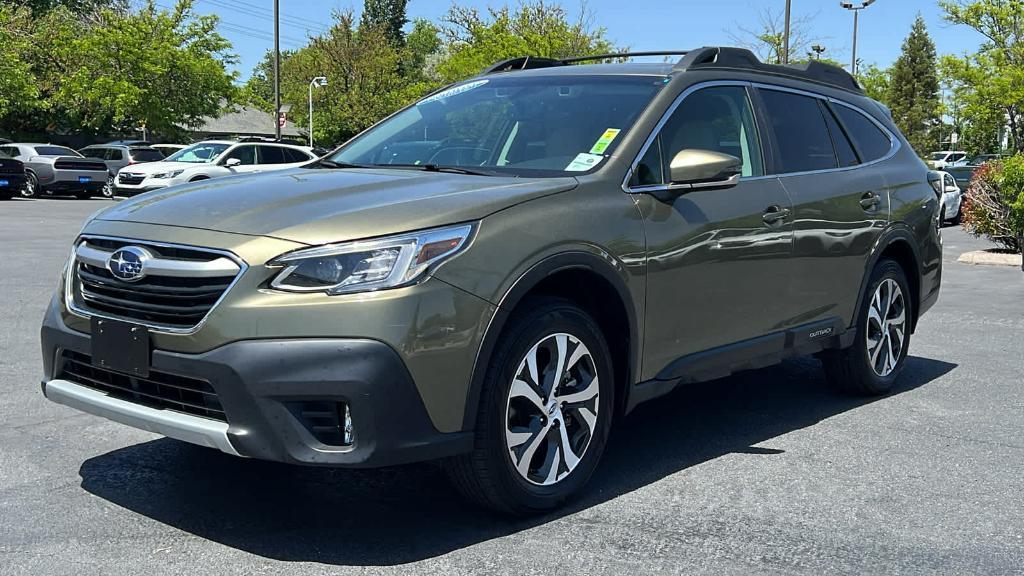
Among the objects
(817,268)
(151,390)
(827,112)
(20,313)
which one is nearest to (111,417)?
(151,390)

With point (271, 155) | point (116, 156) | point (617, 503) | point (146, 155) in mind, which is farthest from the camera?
point (116, 156)

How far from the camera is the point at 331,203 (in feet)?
12.7

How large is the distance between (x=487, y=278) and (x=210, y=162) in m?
22.7

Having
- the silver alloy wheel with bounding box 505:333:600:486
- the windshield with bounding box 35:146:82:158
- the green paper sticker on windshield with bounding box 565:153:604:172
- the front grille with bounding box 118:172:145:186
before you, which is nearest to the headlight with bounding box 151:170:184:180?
the front grille with bounding box 118:172:145:186

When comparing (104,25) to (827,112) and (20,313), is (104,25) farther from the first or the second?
(827,112)

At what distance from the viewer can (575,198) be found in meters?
4.25

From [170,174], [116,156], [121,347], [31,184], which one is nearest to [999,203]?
[121,347]

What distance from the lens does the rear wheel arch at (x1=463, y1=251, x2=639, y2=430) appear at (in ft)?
12.4

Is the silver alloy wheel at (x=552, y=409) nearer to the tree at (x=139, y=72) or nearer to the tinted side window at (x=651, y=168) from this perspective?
the tinted side window at (x=651, y=168)

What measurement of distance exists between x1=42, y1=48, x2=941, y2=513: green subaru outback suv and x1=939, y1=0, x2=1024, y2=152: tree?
2390cm

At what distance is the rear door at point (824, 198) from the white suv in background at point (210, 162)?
19.7 m

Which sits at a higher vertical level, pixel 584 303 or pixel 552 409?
pixel 584 303

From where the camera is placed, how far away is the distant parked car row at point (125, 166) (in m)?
25.2

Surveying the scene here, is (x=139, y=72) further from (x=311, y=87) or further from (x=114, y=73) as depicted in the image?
(x=311, y=87)
